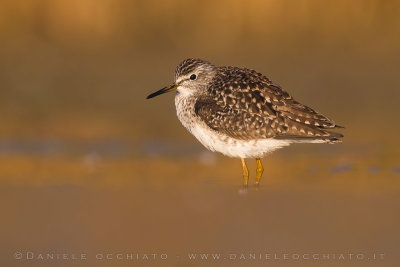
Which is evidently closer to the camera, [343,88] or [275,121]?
[275,121]

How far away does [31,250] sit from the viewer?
8.72 m

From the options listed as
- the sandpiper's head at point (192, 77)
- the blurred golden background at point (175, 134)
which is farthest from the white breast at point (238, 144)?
the sandpiper's head at point (192, 77)

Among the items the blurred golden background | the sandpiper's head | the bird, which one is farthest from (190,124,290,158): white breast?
the sandpiper's head

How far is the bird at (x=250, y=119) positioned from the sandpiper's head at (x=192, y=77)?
34cm

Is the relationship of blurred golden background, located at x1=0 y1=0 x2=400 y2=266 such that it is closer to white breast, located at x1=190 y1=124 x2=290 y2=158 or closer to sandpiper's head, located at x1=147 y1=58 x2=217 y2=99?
white breast, located at x1=190 y1=124 x2=290 y2=158

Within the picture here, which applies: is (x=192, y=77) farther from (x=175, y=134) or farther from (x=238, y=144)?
(x=175, y=134)

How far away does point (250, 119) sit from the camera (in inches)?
473

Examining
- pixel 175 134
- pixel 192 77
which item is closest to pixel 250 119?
pixel 192 77

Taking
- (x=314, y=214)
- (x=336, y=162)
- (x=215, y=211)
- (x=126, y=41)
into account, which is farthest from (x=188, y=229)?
(x=126, y=41)

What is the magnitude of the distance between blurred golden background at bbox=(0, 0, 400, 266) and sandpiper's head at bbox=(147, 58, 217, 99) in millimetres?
1290

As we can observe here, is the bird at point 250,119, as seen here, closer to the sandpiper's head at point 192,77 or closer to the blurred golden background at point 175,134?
the sandpiper's head at point 192,77

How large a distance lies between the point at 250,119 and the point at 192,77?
4.95 ft

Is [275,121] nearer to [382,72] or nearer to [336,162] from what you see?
[336,162]

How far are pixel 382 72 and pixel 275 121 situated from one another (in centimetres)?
1260
